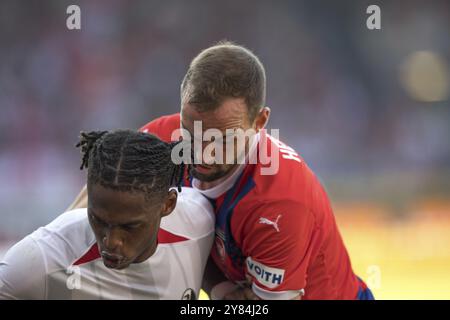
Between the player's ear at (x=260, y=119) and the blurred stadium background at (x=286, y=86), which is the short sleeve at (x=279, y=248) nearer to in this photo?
the player's ear at (x=260, y=119)

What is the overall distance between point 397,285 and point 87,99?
15.6ft

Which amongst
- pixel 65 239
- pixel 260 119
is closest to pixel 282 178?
pixel 260 119

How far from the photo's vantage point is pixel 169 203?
7.35 ft

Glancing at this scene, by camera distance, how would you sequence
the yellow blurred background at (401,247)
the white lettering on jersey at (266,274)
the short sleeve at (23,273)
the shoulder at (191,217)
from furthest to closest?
the yellow blurred background at (401,247)
the white lettering on jersey at (266,274)
the shoulder at (191,217)
the short sleeve at (23,273)

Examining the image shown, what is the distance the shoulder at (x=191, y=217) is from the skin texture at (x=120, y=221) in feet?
0.90

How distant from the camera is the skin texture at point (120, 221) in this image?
1982mm

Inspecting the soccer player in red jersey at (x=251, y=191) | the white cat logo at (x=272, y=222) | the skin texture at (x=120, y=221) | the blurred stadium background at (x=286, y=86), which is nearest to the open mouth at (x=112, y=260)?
the skin texture at (x=120, y=221)

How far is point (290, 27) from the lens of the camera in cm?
955

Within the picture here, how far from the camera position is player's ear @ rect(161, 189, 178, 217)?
2212mm

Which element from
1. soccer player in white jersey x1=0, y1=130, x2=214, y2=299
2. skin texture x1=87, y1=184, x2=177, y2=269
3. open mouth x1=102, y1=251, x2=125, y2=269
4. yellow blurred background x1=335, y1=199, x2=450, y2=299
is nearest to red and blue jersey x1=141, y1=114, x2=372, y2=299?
soccer player in white jersey x1=0, y1=130, x2=214, y2=299

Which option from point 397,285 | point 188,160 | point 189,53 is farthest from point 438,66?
point 188,160

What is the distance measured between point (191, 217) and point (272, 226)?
0.31m

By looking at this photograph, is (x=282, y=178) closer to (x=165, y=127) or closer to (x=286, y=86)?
(x=165, y=127)
